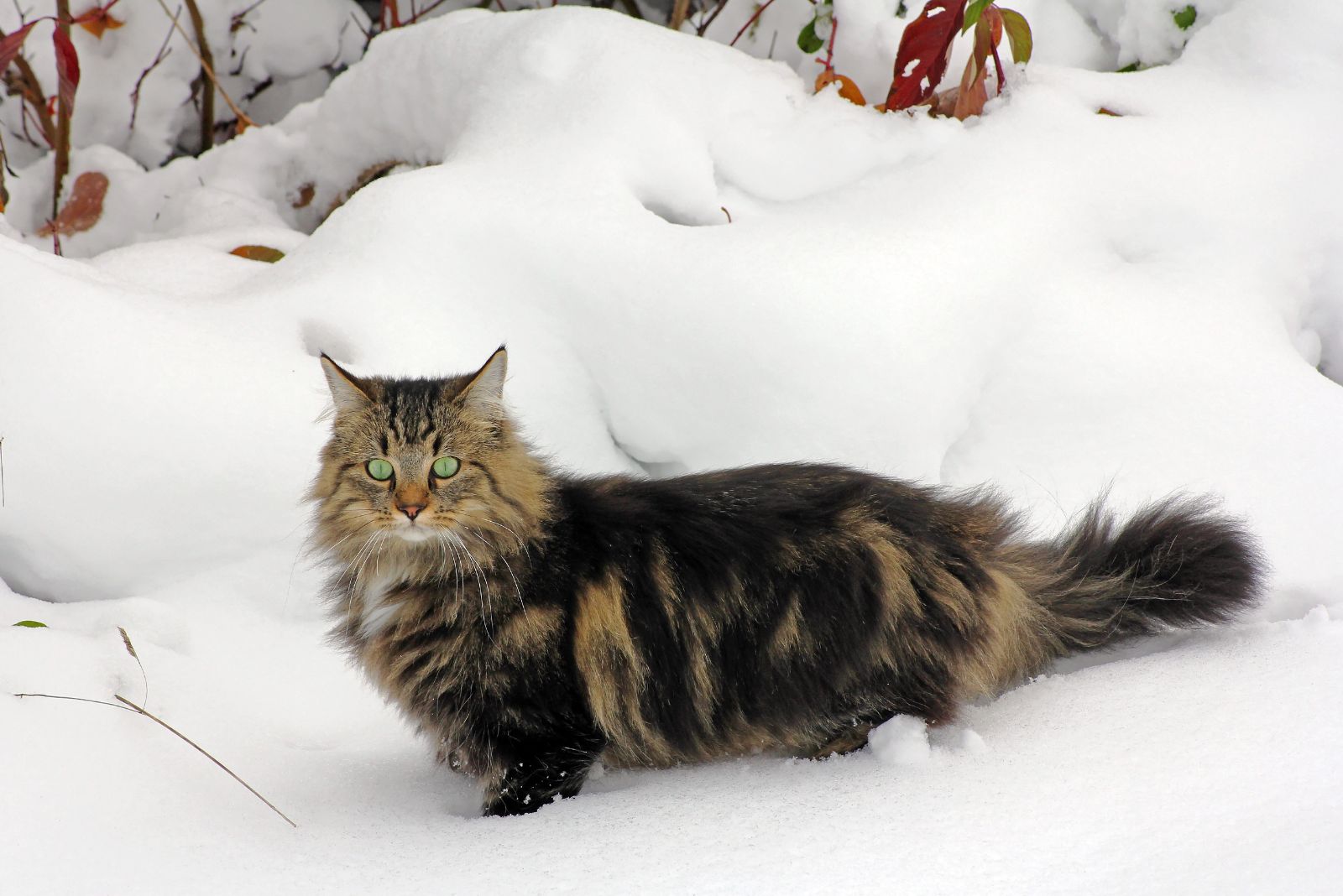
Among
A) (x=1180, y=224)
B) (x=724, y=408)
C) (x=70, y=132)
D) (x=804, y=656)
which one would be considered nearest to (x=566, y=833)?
(x=804, y=656)

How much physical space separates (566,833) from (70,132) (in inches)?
166

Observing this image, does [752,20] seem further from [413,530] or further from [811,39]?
[413,530]

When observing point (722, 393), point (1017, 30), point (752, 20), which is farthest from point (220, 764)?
point (752, 20)

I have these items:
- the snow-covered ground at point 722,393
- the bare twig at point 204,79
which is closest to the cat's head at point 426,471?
the snow-covered ground at point 722,393

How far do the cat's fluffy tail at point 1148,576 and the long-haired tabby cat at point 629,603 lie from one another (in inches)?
1.1

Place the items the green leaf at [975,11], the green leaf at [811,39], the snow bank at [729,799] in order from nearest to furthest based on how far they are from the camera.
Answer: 1. the snow bank at [729,799]
2. the green leaf at [975,11]
3. the green leaf at [811,39]

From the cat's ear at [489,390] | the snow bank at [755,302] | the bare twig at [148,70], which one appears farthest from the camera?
the bare twig at [148,70]

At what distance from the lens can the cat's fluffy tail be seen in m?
2.46

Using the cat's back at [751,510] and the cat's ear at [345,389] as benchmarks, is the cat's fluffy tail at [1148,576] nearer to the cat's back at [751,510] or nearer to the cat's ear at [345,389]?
the cat's back at [751,510]

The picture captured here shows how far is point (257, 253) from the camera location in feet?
13.4

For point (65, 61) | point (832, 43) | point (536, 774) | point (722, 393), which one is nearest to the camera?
point (536, 774)

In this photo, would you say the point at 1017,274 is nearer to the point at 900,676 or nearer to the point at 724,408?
the point at 724,408

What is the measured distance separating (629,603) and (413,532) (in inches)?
19.2

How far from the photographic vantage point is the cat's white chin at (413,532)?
2.30 m
